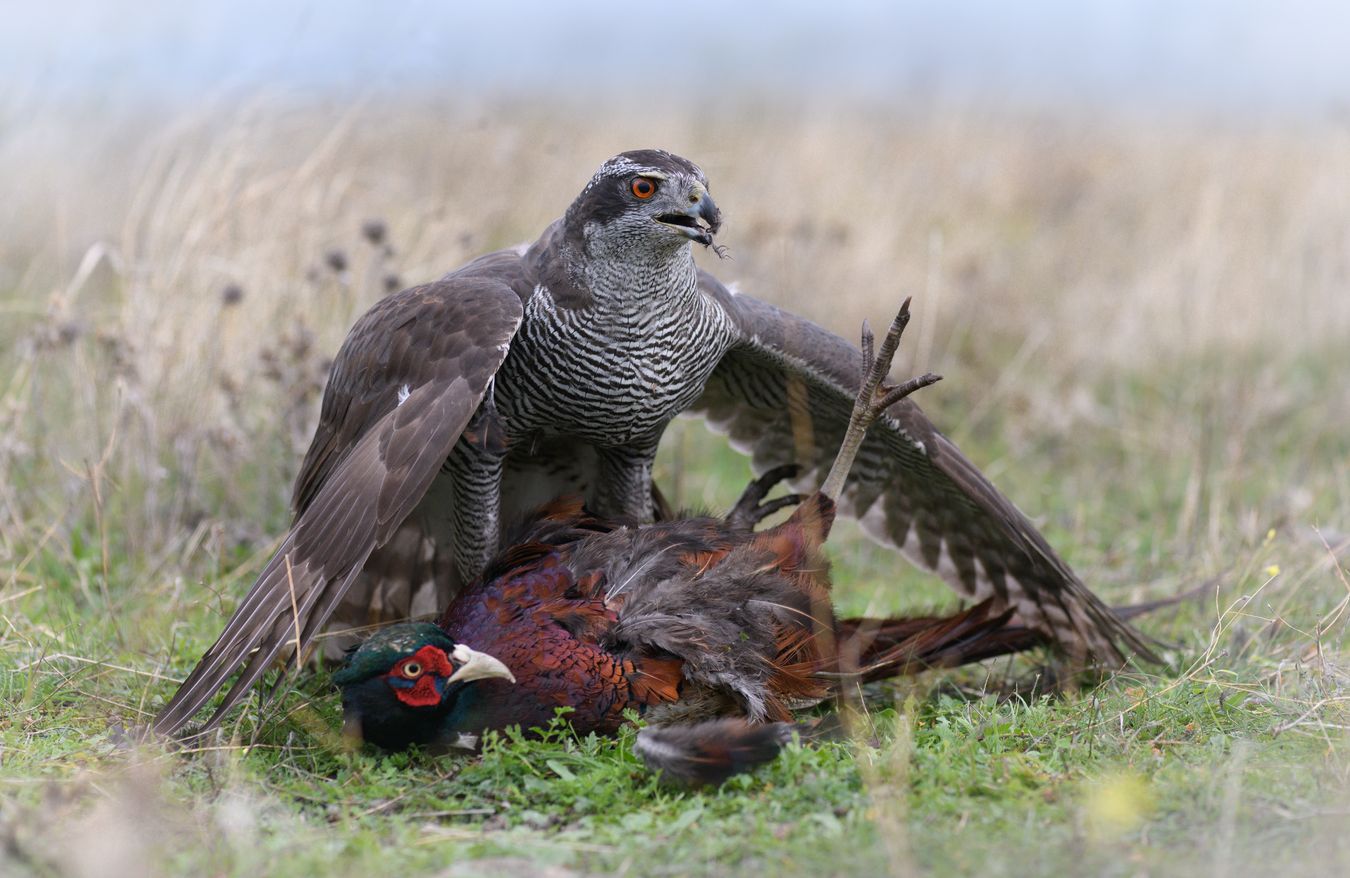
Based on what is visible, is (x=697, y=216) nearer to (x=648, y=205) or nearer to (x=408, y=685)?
(x=648, y=205)

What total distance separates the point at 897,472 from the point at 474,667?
191cm

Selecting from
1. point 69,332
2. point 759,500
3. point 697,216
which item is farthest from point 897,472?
point 69,332

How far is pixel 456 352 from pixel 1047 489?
11.8 ft

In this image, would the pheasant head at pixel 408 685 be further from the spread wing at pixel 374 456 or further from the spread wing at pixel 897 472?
the spread wing at pixel 897 472

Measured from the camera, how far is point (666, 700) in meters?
3.72

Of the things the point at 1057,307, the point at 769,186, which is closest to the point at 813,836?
the point at 1057,307

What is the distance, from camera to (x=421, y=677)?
353 centimetres

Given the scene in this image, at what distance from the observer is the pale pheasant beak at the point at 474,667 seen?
3.55 meters

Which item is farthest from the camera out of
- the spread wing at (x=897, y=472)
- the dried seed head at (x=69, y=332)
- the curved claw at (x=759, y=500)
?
the dried seed head at (x=69, y=332)

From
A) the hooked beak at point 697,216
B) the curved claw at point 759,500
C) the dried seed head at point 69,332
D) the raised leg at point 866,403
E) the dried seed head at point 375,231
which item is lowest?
the curved claw at point 759,500

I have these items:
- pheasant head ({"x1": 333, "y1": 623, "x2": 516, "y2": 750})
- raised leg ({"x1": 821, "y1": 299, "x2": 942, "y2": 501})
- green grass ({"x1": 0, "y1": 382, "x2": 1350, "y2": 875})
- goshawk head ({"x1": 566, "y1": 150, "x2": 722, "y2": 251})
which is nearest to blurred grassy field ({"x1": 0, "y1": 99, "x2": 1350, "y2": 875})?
green grass ({"x1": 0, "y1": 382, "x2": 1350, "y2": 875})

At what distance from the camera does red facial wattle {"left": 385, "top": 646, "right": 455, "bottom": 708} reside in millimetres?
3512

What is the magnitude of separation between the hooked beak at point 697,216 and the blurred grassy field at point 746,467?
146cm

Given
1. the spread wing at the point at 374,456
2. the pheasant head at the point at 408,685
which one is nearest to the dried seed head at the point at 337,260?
the spread wing at the point at 374,456
